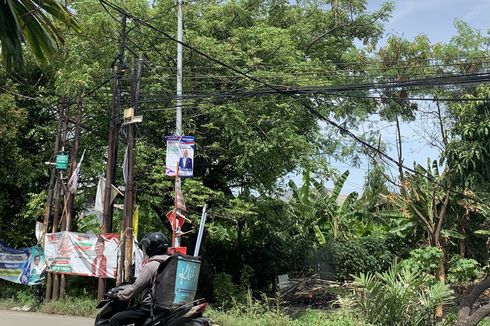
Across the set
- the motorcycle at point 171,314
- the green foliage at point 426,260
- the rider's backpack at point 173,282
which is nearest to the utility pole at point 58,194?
the motorcycle at point 171,314

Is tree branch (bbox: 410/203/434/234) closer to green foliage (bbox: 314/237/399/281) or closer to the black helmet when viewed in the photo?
green foliage (bbox: 314/237/399/281)

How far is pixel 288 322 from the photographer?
11.4 meters

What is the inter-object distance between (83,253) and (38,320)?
2.58m

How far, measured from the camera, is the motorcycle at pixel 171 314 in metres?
5.84

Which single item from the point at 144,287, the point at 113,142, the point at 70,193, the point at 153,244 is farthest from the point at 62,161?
the point at 144,287

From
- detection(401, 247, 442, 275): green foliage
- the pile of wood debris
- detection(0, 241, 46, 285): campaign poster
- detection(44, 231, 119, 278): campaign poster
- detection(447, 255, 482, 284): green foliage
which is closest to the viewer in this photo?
detection(44, 231, 119, 278): campaign poster

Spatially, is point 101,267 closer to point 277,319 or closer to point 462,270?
point 277,319

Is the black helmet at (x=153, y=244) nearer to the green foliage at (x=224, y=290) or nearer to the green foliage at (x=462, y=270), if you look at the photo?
the green foliage at (x=224, y=290)

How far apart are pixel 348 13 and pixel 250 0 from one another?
15.0 feet

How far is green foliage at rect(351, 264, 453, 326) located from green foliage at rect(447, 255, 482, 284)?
347 inches

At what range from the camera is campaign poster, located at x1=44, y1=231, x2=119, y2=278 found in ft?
50.2

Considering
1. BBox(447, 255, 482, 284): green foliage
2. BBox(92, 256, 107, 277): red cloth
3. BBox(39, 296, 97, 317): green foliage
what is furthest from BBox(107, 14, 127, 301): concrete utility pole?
BBox(447, 255, 482, 284): green foliage

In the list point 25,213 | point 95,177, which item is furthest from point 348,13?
point 25,213

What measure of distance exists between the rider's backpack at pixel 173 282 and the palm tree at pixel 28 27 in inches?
212
